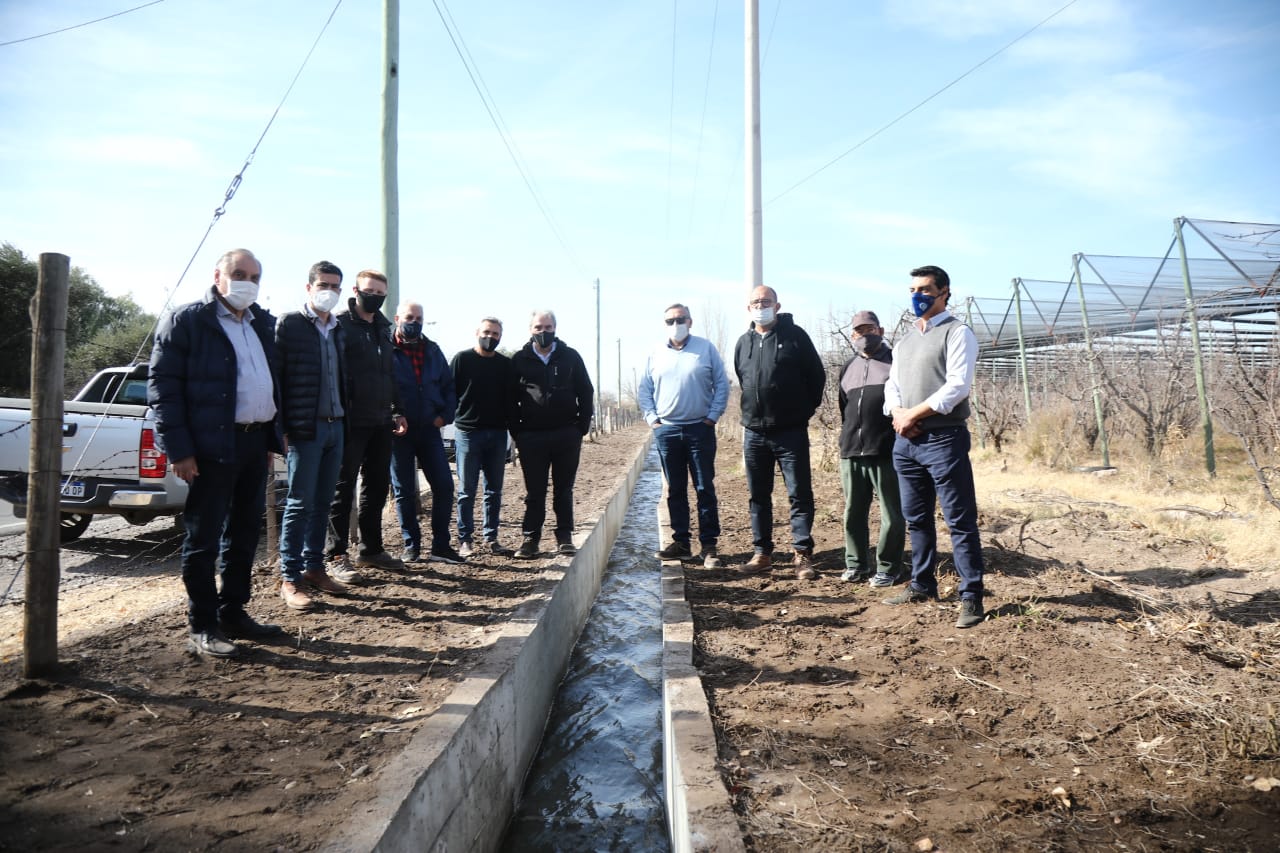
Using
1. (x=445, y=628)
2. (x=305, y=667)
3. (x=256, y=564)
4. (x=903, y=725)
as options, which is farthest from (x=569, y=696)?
(x=256, y=564)

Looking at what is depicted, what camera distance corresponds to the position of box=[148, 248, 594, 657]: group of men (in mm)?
3730

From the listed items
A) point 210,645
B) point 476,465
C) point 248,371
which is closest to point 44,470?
point 248,371

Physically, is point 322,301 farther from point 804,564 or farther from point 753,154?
point 753,154

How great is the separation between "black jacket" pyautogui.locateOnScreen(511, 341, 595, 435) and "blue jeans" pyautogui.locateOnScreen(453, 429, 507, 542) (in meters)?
0.23

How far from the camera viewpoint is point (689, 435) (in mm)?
6008

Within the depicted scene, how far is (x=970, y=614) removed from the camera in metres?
4.17

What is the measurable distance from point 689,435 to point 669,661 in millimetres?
2301

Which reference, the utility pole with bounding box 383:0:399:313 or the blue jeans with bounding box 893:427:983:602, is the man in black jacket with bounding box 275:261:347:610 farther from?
the blue jeans with bounding box 893:427:983:602

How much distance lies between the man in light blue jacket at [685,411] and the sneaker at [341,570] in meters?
2.38

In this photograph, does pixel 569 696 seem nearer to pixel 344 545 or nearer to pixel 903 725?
pixel 344 545

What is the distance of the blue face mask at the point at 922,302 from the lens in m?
4.53

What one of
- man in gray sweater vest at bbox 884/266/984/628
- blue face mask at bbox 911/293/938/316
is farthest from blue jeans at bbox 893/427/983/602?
blue face mask at bbox 911/293/938/316

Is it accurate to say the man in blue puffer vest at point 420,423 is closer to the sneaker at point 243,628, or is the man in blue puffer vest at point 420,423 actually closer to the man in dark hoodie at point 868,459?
the sneaker at point 243,628

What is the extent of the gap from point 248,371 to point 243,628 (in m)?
1.36
